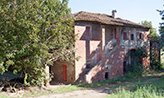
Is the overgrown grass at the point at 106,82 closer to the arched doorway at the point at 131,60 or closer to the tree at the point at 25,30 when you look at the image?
the arched doorway at the point at 131,60

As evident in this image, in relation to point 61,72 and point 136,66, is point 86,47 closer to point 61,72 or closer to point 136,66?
point 61,72

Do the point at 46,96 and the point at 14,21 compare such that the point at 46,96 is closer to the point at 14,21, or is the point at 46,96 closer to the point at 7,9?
the point at 14,21

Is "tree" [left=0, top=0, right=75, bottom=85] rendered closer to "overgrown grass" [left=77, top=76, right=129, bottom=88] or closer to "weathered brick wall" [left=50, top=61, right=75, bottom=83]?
"weathered brick wall" [left=50, top=61, right=75, bottom=83]

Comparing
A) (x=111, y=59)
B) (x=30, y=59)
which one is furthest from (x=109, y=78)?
(x=30, y=59)

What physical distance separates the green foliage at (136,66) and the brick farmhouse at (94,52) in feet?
3.32

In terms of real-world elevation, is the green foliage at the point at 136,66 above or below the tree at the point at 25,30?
below

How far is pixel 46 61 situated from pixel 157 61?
1937cm

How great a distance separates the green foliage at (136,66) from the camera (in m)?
19.2

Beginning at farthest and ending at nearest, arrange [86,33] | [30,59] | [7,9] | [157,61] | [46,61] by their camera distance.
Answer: [157,61] → [86,33] → [46,61] → [30,59] → [7,9]

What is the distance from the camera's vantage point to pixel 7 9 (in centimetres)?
1070

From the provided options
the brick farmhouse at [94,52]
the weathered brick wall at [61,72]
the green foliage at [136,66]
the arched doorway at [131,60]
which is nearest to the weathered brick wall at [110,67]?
the brick farmhouse at [94,52]

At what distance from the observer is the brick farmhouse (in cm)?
1634

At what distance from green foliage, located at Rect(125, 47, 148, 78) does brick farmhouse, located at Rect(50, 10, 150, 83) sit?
1.01 m

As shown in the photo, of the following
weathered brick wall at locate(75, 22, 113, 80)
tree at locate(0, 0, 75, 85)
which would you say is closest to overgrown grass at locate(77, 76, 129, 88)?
weathered brick wall at locate(75, 22, 113, 80)
